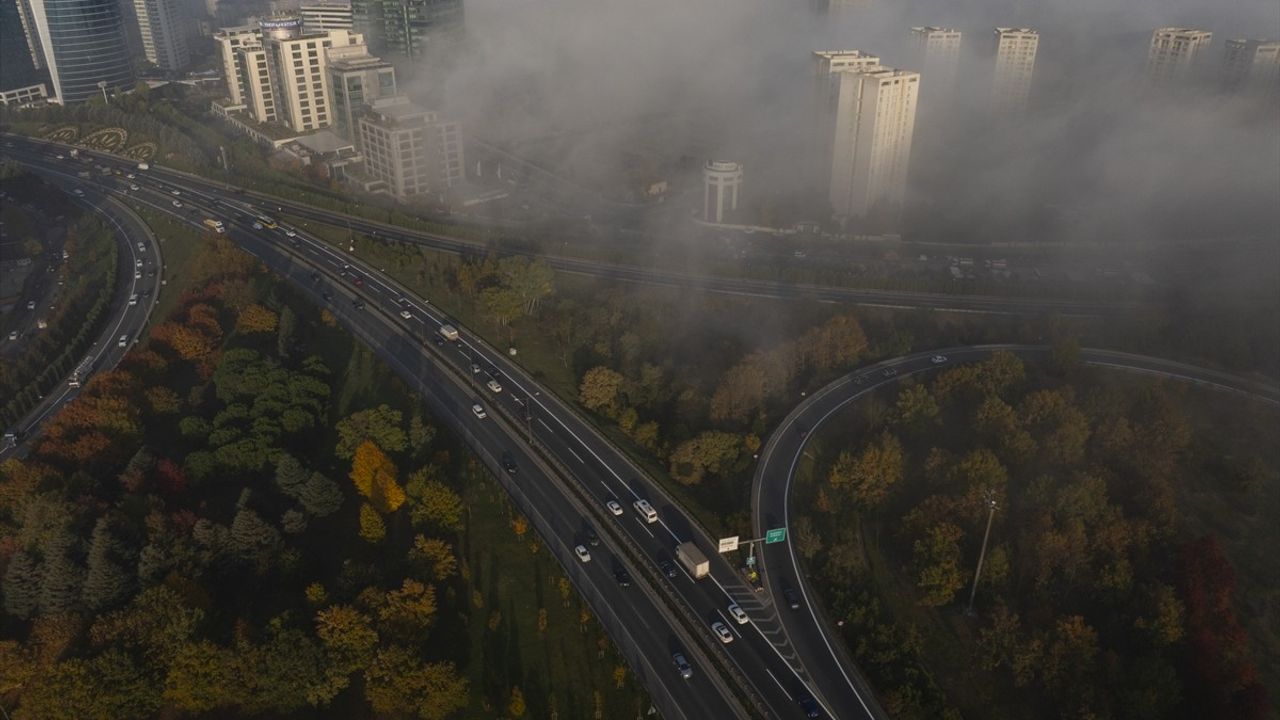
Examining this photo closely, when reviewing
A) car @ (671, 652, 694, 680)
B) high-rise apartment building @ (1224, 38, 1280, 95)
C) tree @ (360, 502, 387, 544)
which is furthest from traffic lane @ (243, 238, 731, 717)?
high-rise apartment building @ (1224, 38, 1280, 95)

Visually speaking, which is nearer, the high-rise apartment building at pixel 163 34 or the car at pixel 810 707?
the car at pixel 810 707

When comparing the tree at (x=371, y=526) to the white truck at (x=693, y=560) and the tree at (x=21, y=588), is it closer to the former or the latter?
the tree at (x=21, y=588)

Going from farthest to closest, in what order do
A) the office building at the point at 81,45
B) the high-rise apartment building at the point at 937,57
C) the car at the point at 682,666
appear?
1. the high-rise apartment building at the point at 937,57
2. the office building at the point at 81,45
3. the car at the point at 682,666

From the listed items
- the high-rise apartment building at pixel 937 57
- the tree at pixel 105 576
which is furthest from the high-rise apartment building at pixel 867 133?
the tree at pixel 105 576

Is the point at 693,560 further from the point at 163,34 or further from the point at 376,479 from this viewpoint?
the point at 163,34

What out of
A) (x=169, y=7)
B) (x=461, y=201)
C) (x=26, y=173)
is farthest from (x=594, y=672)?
(x=169, y=7)

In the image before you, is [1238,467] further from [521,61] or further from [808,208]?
[521,61]
